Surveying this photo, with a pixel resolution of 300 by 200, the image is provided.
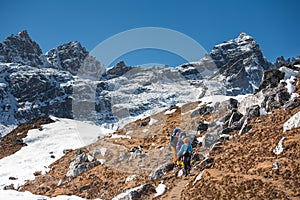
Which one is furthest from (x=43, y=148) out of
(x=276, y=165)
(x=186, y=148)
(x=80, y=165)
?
(x=276, y=165)

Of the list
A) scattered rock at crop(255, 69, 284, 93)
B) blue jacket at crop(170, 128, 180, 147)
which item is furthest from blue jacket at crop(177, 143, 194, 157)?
scattered rock at crop(255, 69, 284, 93)

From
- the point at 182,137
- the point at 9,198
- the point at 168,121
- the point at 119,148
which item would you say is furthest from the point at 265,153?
the point at 168,121

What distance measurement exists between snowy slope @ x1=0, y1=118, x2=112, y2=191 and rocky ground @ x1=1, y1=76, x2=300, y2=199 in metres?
2.64

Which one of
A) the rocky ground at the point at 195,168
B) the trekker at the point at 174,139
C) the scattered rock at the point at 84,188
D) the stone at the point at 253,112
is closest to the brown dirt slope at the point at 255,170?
the rocky ground at the point at 195,168

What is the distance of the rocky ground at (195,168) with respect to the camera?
15914 millimetres

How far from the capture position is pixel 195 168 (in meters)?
22.0

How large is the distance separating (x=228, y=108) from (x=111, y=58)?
1527cm

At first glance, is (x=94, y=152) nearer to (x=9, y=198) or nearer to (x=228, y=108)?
(x=228, y=108)

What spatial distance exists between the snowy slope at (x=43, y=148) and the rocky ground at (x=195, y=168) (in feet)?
8.67

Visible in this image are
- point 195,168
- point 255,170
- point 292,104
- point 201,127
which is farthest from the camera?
point 201,127

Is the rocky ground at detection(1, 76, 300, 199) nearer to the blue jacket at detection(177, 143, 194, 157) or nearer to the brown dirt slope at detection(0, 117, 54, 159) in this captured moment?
the blue jacket at detection(177, 143, 194, 157)

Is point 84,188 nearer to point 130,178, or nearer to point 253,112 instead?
point 130,178

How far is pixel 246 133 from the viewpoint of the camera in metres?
25.8

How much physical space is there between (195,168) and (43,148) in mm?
32941
